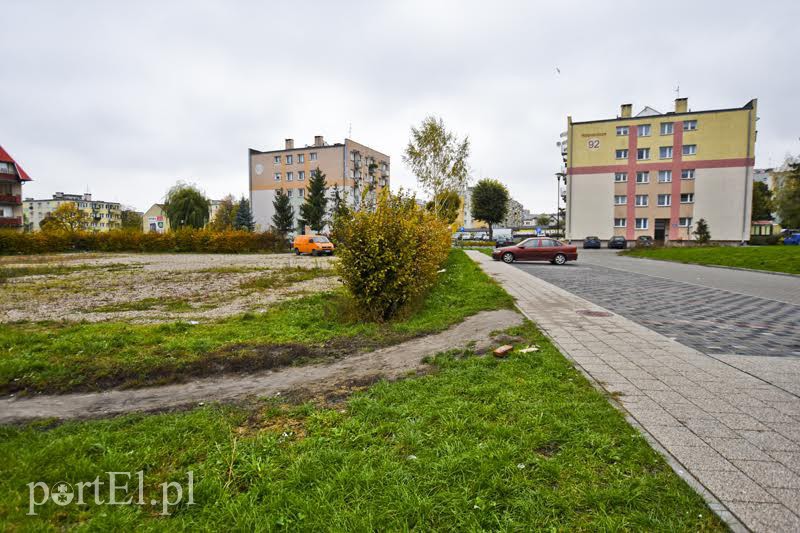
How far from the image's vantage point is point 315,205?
188 feet

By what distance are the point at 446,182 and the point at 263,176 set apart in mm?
49142

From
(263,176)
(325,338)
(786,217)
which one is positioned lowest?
(325,338)

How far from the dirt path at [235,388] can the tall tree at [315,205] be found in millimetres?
52477

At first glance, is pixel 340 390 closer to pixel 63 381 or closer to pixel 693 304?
pixel 63 381

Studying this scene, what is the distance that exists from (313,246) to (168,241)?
54.5 feet

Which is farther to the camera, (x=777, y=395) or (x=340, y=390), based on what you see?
(x=340, y=390)

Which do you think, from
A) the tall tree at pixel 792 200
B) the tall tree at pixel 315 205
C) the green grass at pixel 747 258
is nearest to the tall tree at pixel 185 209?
the tall tree at pixel 315 205

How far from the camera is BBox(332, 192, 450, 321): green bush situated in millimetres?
7703

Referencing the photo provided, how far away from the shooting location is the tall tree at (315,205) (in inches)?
2234

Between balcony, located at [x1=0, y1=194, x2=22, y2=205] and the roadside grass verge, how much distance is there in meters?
61.6

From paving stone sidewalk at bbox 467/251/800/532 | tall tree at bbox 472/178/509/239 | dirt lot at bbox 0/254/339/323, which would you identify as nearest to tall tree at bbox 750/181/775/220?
tall tree at bbox 472/178/509/239

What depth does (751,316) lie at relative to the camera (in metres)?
8.21

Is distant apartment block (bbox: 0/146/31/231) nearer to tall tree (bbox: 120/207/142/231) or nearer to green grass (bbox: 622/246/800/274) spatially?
tall tree (bbox: 120/207/142/231)

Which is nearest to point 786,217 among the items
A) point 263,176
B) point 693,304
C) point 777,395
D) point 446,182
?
point 446,182
